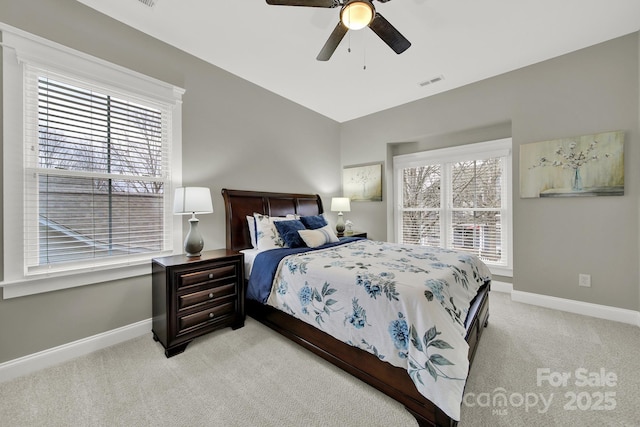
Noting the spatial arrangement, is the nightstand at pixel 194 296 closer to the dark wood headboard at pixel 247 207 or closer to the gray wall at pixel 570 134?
the dark wood headboard at pixel 247 207

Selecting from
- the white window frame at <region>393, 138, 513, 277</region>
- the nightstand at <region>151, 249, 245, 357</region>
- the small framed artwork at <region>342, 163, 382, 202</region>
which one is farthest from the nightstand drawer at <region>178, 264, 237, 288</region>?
the white window frame at <region>393, 138, 513, 277</region>

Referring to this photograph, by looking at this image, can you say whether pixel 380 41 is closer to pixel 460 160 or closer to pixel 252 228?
pixel 460 160

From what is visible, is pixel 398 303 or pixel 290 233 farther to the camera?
pixel 290 233

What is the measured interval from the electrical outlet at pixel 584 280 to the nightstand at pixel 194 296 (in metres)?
3.71

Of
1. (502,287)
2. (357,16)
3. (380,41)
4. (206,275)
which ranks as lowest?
(502,287)

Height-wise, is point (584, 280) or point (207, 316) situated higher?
point (584, 280)

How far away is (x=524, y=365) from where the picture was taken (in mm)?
1892

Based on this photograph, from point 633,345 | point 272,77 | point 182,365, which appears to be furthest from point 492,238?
point 182,365

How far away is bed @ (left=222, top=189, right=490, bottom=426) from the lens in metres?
1.41

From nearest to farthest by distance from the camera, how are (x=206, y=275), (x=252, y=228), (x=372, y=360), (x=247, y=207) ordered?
1. (x=372, y=360)
2. (x=206, y=275)
3. (x=252, y=228)
4. (x=247, y=207)

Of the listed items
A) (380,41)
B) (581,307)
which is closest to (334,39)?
(380,41)

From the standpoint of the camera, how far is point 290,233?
2898mm

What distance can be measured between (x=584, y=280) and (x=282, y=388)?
3406 millimetres

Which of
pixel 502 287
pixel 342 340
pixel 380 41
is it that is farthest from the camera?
pixel 502 287
